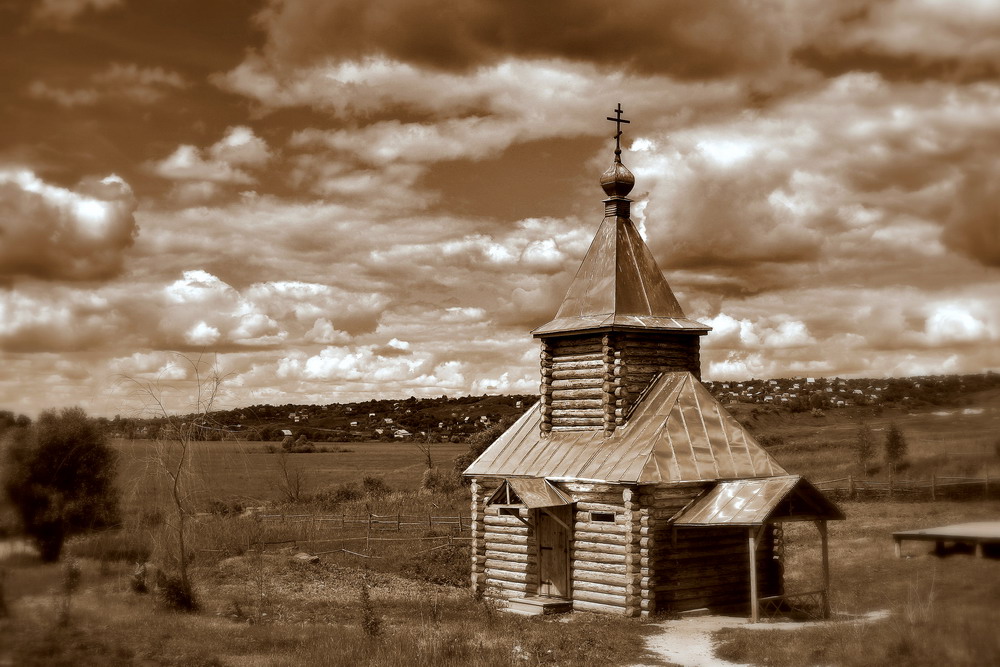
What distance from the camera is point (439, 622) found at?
1816 centimetres

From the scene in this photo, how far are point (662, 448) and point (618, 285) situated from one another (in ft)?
16.0

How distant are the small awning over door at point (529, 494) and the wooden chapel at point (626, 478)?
0.04 metres

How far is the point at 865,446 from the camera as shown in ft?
136

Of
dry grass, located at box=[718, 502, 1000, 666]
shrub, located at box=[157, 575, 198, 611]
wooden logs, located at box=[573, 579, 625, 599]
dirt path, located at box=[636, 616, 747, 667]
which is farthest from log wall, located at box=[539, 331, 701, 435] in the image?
shrub, located at box=[157, 575, 198, 611]

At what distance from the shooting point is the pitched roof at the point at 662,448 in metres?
19.3

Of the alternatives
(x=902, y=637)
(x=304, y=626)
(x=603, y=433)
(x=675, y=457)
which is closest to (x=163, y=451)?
(x=304, y=626)

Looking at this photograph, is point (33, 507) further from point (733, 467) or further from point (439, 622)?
point (733, 467)

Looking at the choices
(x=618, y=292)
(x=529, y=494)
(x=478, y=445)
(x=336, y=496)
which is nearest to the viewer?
(x=529, y=494)

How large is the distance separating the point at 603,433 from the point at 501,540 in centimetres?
405

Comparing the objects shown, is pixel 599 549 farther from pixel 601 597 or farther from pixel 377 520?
pixel 377 520

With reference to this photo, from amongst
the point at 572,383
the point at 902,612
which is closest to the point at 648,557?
the point at 572,383

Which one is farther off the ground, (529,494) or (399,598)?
(529,494)

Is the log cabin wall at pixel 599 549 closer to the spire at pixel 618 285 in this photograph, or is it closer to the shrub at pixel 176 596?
the spire at pixel 618 285

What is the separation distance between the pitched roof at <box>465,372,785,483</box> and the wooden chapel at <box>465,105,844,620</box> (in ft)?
0.12
